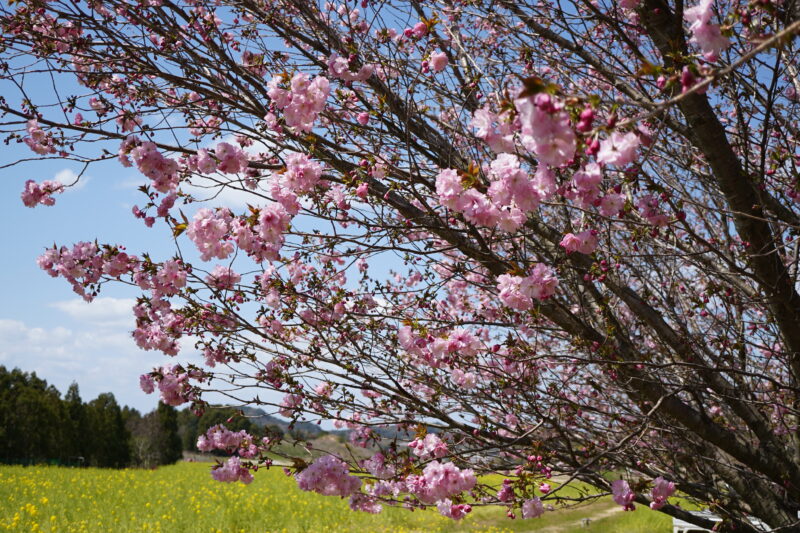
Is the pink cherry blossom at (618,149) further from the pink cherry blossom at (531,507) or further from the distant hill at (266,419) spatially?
the distant hill at (266,419)

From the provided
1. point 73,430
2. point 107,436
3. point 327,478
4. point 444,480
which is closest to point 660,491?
point 444,480

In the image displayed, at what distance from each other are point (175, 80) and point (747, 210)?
10.7 ft

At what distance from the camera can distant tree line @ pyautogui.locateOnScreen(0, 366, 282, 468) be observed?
93.5 feet

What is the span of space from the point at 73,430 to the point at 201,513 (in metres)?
27.2

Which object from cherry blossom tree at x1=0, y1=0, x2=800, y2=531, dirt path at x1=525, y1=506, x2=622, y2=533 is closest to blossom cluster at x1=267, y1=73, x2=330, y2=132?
cherry blossom tree at x1=0, y1=0, x2=800, y2=531

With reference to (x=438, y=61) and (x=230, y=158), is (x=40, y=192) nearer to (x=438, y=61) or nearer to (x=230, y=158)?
(x=230, y=158)

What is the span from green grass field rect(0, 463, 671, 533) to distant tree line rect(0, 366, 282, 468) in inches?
438

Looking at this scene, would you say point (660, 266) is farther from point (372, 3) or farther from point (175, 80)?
point (175, 80)

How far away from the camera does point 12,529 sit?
7.30 m

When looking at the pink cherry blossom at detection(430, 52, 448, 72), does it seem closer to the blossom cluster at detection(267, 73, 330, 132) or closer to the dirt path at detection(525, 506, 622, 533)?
the blossom cluster at detection(267, 73, 330, 132)

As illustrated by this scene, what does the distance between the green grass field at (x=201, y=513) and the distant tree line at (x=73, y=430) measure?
36.5 feet

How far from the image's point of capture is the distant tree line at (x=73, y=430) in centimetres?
2848

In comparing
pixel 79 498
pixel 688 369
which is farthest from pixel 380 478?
pixel 79 498

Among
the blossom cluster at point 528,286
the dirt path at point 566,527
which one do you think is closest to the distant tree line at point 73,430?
the dirt path at point 566,527
